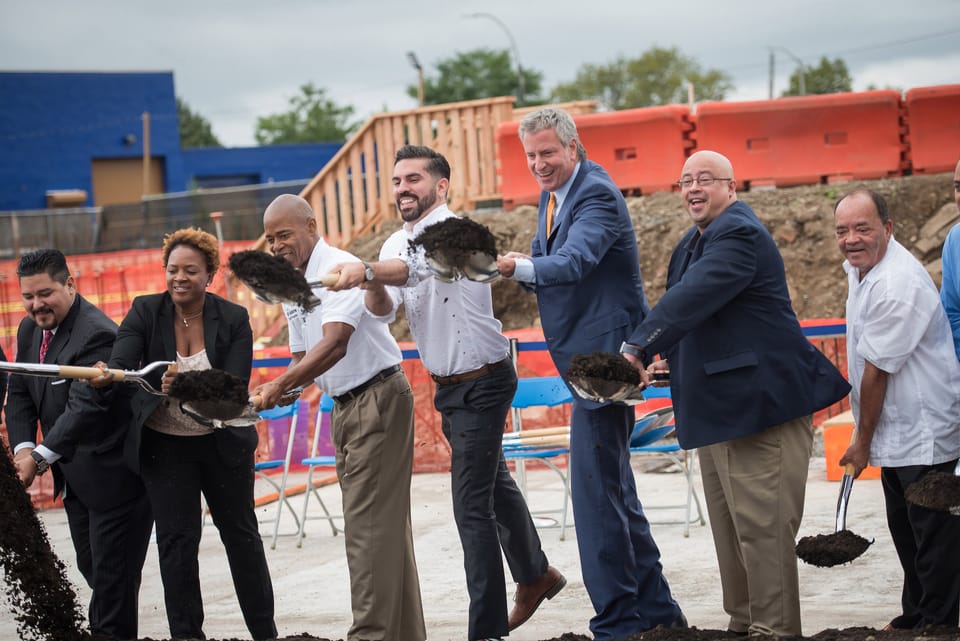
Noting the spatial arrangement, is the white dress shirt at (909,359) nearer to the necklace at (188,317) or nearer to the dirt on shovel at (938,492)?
the dirt on shovel at (938,492)

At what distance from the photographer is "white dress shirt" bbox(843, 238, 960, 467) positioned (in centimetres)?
450

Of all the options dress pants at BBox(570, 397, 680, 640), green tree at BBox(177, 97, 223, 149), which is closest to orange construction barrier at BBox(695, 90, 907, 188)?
dress pants at BBox(570, 397, 680, 640)

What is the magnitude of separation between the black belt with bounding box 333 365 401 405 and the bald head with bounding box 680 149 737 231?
141cm

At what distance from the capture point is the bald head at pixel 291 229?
4.88 meters

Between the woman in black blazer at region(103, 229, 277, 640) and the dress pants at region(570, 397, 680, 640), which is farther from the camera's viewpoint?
the woman in black blazer at region(103, 229, 277, 640)

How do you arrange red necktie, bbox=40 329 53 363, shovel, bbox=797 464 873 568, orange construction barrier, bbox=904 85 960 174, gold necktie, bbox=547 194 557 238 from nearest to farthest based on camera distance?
shovel, bbox=797 464 873 568, gold necktie, bbox=547 194 557 238, red necktie, bbox=40 329 53 363, orange construction barrier, bbox=904 85 960 174

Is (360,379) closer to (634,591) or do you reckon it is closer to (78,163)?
(634,591)

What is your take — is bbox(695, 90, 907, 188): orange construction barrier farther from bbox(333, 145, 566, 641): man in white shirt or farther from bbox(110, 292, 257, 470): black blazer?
bbox(110, 292, 257, 470): black blazer

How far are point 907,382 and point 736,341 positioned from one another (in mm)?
749

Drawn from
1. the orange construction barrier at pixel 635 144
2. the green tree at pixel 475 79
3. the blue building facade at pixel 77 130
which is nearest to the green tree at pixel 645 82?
the green tree at pixel 475 79

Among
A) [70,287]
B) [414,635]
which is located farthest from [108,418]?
[414,635]

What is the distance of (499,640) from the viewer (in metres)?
4.94

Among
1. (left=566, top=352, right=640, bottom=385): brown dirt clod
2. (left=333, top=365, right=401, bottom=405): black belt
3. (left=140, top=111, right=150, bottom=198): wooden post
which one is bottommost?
(left=333, top=365, right=401, bottom=405): black belt

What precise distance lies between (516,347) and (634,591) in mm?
4377
